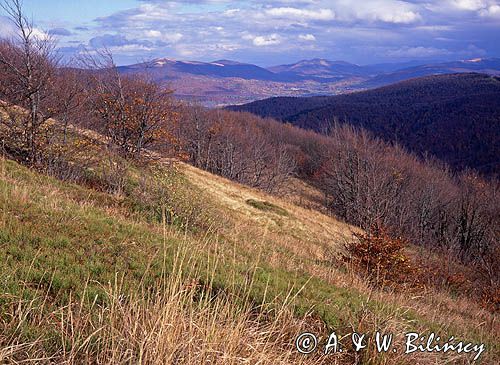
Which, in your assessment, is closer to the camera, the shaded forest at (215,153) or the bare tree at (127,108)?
the shaded forest at (215,153)

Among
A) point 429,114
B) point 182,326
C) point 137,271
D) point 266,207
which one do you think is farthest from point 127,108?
point 429,114

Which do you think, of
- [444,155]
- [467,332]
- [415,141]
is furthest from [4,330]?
[415,141]

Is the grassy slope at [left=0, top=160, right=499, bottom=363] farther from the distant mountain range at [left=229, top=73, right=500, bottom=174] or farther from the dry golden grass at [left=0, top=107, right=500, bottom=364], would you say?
the distant mountain range at [left=229, top=73, right=500, bottom=174]

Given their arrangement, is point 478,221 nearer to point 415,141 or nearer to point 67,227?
point 67,227

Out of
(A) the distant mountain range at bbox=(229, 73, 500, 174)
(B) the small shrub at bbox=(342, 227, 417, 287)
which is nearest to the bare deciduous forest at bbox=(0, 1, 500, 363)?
(B) the small shrub at bbox=(342, 227, 417, 287)

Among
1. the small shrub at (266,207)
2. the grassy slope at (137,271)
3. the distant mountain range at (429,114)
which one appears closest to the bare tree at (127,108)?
the small shrub at (266,207)

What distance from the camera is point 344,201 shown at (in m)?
46.6

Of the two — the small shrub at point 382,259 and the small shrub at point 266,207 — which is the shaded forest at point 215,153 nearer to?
the small shrub at point 382,259

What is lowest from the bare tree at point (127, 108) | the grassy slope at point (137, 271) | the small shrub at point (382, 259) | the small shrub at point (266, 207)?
the small shrub at point (266, 207)

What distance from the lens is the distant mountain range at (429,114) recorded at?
112000mm

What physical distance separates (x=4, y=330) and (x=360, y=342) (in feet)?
10.3

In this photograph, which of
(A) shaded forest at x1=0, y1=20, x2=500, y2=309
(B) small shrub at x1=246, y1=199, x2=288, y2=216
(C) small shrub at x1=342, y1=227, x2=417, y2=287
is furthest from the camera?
(B) small shrub at x1=246, y1=199, x2=288, y2=216

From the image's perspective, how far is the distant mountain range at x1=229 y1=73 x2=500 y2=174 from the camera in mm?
112000

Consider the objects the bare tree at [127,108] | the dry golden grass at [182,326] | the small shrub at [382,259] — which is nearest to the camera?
the dry golden grass at [182,326]
